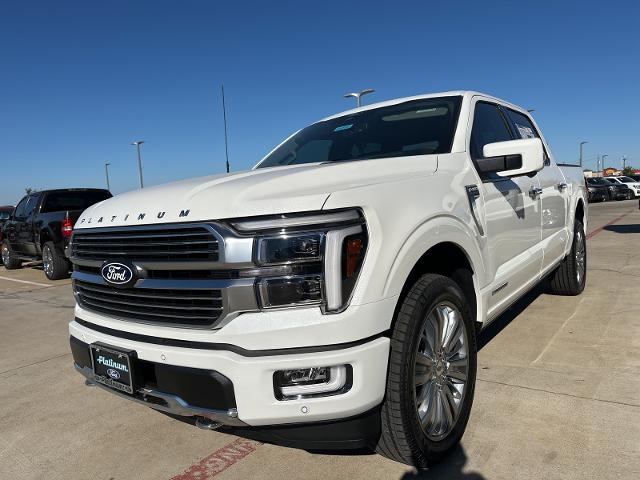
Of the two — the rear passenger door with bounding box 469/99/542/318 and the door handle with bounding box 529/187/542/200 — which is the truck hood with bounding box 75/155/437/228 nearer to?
the rear passenger door with bounding box 469/99/542/318

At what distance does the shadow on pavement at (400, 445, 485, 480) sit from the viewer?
2350 mm

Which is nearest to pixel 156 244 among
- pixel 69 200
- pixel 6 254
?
pixel 69 200

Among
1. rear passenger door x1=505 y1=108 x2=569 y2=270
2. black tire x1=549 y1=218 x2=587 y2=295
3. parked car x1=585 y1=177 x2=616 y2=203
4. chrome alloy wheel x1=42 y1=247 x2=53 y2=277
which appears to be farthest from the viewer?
parked car x1=585 y1=177 x2=616 y2=203

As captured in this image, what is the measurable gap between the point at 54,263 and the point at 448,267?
28.9ft

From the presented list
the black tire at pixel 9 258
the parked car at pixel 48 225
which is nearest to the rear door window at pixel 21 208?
the parked car at pixel 48 225

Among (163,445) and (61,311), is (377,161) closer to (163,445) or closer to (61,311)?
(163,445)

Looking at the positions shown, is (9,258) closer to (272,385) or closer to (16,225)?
(16,225)

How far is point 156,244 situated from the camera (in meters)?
2.18

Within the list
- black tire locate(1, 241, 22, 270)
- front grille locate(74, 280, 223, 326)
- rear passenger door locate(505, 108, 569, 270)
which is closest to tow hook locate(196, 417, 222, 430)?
front grille locate(74, 280, 223, 326)

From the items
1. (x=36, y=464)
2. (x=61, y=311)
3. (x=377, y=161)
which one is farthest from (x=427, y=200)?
(x=61, y=311)

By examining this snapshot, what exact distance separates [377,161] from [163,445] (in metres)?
1.93

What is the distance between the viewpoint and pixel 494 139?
12.0ft

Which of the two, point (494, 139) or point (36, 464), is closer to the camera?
point (36, 464)

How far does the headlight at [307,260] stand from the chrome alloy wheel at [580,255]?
4397mm
